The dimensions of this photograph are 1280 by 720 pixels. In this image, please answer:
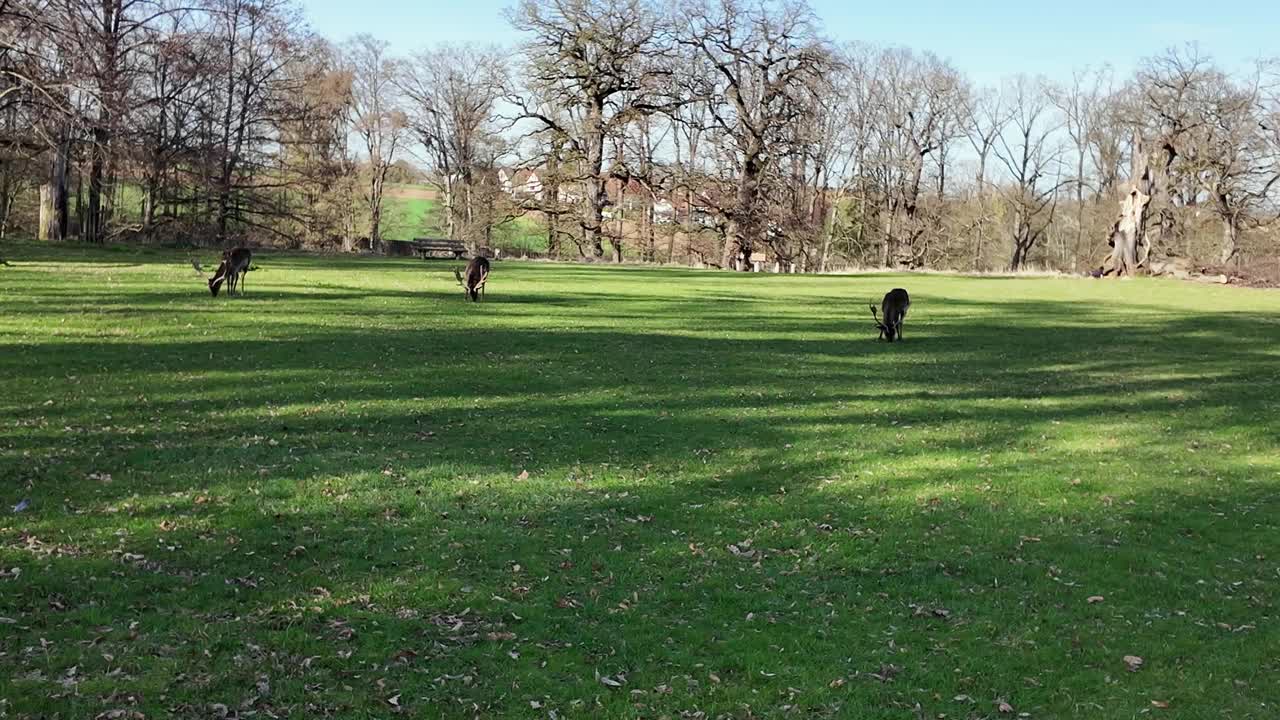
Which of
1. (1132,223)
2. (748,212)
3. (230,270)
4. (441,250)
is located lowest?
(230,270)

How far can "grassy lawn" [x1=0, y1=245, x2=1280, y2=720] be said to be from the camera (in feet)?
21.2

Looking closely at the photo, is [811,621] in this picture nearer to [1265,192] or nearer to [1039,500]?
[1039,500]

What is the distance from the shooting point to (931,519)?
10.6 metres

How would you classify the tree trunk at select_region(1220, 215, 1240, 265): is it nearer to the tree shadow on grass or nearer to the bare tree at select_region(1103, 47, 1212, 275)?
the bare tree at select_region(1103, 47, 1212, 275)

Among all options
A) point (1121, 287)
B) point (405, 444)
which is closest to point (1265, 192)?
point (1121, 287)

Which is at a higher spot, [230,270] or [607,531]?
[230,270]

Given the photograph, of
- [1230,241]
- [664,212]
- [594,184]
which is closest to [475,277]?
[594,184]

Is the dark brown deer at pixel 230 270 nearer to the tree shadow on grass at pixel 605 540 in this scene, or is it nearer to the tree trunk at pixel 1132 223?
the tree shadow on grass at pixel 605 540

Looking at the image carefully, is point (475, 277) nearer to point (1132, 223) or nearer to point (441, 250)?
point (441, 250)

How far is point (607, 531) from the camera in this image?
9727mm

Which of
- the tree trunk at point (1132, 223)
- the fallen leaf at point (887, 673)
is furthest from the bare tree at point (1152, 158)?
the fallen leaf at point (887, 673)

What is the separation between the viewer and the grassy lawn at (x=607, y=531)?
6453mm

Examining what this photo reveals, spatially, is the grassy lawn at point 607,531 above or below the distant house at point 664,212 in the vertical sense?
below

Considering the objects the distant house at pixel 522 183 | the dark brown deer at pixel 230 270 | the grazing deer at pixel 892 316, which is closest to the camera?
the grazing deer at pixel 892 316
